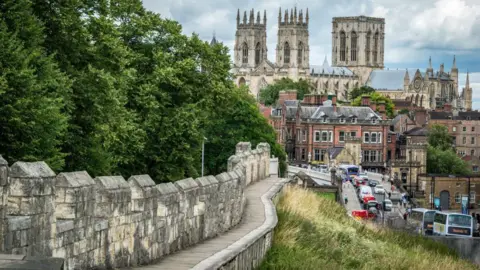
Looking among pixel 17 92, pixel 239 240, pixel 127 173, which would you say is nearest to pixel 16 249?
pixel 239 240

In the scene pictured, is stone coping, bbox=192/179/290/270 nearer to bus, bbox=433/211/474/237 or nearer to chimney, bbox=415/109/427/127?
bus, bbox=433/211/474/237

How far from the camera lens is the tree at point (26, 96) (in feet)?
87.1

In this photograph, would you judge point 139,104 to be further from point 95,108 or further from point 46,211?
point 46,211

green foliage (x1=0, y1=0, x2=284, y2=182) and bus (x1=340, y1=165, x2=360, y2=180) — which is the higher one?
green foliage (x1=0, y1=0, x2=284, y2=182)

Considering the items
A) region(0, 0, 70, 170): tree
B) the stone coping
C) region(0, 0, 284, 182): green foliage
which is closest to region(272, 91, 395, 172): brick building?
region(0, 0, 284, 182): green foliage

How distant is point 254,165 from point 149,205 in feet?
70.6

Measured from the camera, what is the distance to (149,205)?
1576 centimetres

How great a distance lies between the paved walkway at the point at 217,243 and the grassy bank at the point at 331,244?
51cm

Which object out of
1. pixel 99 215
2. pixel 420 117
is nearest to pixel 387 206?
pixel 99 215

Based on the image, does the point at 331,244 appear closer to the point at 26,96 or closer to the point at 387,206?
the point at 26,96

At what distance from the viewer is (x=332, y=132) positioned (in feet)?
433

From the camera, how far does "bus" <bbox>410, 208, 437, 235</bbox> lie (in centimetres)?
5657

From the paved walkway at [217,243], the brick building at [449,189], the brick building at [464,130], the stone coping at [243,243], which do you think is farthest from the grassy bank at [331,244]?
the brick building at [464,130]

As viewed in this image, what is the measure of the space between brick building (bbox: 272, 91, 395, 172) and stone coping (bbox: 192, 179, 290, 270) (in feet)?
340
